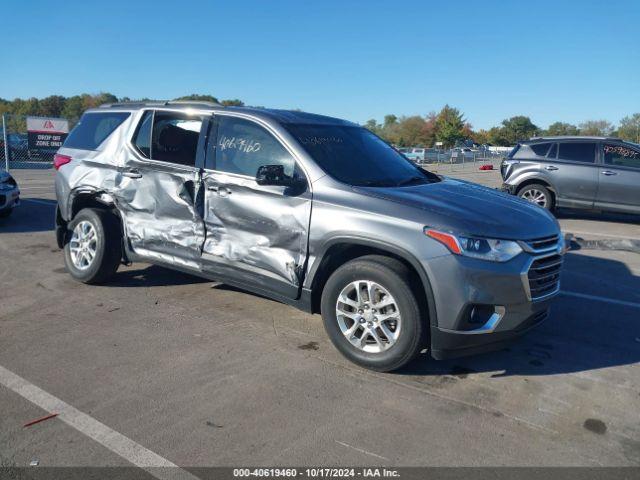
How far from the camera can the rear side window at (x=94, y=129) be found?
592cm

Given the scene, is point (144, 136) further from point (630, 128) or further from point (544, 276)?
point (630, 128)

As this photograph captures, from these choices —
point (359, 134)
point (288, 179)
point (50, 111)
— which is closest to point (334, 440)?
point (288, 179)

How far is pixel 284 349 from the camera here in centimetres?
441

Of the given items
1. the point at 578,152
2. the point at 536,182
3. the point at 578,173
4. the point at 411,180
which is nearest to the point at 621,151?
the point at 578,152

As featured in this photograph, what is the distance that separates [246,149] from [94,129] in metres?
2.32

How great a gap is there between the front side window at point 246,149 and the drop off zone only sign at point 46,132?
56.4 ft

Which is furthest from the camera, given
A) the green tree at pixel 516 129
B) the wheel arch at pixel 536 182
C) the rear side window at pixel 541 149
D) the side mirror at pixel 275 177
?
the green tree at pixel 516 129

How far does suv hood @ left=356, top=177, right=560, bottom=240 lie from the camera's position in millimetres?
3742

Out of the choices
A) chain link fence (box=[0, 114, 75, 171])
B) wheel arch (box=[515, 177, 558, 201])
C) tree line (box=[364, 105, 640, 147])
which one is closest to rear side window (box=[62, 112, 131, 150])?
wheel arch (box=[515, 177, 558, 201])

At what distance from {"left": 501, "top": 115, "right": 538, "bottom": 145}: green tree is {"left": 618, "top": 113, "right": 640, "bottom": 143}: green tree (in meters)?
13.0

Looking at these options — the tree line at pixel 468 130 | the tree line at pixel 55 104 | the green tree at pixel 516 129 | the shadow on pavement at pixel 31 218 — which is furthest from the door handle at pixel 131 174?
the green tree at pixel 516 129

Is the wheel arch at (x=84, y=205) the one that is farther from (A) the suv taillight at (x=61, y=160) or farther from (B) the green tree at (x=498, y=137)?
(B) the green tree at (x=498, y=137)

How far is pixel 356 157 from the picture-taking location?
4902mm

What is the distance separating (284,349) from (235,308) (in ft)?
3.58
